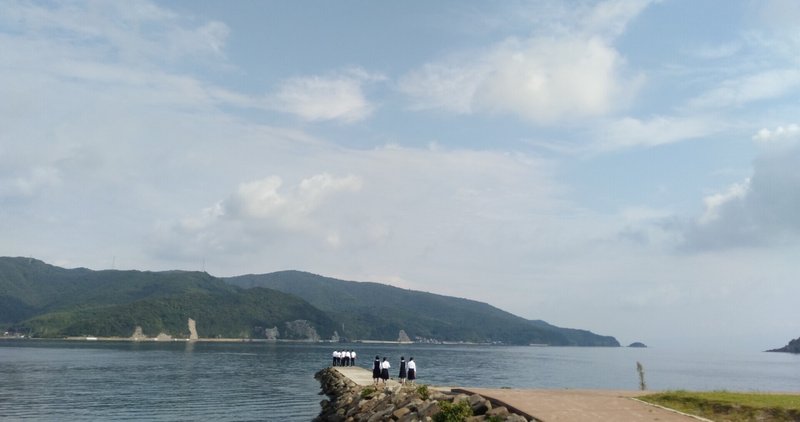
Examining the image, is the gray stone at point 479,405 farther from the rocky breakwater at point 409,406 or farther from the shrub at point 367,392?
the shrub at point 367,392

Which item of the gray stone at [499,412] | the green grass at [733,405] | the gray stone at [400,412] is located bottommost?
the gray stone at [400,412]

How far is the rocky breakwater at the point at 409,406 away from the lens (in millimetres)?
30422

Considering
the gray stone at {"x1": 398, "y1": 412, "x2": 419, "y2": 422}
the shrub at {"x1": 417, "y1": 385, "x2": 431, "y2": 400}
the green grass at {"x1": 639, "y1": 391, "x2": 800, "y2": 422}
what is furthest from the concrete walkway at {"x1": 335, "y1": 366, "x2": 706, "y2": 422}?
the gray stone at {"x1": 398, "y1": 412, "x2": 419, "y2": 422}

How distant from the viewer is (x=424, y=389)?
3856 cm

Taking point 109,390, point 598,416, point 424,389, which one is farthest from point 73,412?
point 598,416

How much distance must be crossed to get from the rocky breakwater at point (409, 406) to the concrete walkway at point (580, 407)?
1159 millimetres

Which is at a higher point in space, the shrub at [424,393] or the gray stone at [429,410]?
the shrub at [424,393]

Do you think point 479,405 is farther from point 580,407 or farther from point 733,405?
point 733,405

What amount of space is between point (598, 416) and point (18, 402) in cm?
5681

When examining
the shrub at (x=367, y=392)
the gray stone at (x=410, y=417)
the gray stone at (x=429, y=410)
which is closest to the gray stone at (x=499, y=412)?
the gray stone at (x=429, y=410)

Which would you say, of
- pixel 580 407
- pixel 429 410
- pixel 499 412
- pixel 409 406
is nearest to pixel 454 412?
pixel 499 412

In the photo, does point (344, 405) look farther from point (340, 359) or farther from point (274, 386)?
point (340, 359)

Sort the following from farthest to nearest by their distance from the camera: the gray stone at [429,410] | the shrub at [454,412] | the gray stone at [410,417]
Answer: the gray stone at [410,417], the gray stone at [429,410], the shrub at [454,412]

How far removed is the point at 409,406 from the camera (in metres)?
37.1
